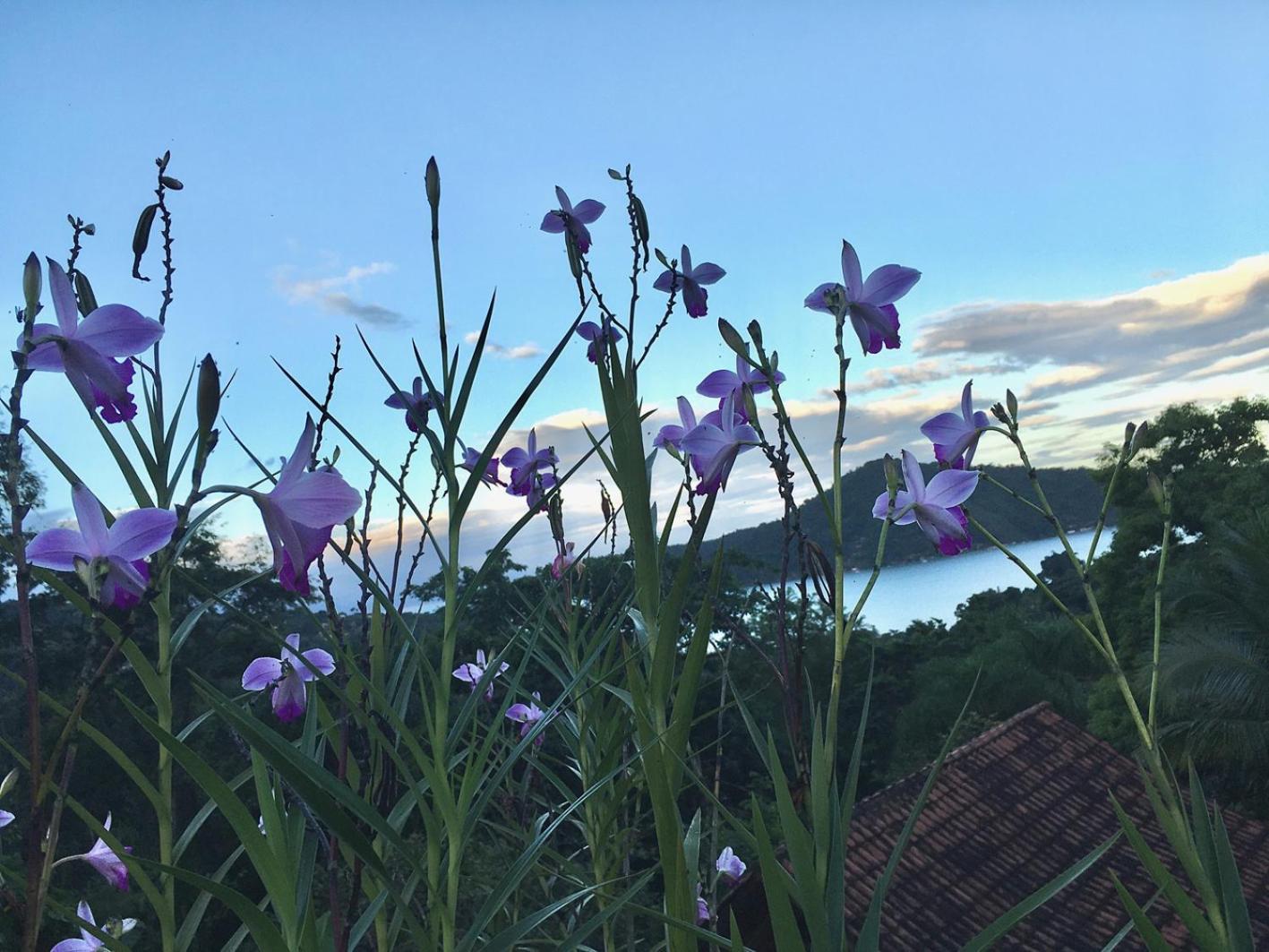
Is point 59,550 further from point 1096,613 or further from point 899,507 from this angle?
point 1096,613

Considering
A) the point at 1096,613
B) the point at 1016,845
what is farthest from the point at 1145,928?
the point at 1016,845

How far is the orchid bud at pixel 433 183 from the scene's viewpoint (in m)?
0.89

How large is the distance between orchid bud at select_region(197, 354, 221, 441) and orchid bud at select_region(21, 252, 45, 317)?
0.42ft

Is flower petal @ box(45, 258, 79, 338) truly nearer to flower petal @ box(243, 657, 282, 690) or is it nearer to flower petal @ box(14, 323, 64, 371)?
flower petal @ box(14, 323, 64, 371)

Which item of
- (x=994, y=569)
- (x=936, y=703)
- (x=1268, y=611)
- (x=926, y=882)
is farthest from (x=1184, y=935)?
(x=994, y=569)

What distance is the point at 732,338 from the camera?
0.94m

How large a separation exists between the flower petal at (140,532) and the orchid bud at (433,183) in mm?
462

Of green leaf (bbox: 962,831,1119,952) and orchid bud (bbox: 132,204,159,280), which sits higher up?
orchid bud (bbox: 132,204,159,280)

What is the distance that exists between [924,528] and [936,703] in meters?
19.0

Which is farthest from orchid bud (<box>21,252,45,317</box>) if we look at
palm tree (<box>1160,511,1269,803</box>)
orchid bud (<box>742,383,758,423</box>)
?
palm tree (<box>1160,511,1269,803</box>)

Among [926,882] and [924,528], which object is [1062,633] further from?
[924,528]

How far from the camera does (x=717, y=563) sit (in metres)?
0.80

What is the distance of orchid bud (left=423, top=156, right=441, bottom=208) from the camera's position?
0.89 metres

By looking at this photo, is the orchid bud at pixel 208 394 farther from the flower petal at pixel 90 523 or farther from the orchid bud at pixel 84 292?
the orchid bud at pixel 84 292
